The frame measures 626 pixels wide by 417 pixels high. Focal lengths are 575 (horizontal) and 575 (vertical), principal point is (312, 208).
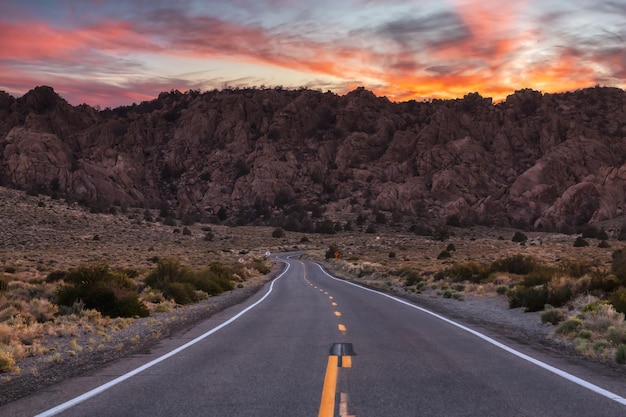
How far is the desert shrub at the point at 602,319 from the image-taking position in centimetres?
1384

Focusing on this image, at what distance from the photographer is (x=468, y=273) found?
35.2 metres

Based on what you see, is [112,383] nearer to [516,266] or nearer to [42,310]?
[42,310]

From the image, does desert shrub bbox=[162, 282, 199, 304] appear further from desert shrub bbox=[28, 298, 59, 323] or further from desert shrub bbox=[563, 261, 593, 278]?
desert shrub bbox=[563, 261, 593, 278]

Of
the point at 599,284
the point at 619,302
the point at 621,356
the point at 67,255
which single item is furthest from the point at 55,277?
the point at 67,255

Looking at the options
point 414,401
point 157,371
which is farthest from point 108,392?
point 414,401

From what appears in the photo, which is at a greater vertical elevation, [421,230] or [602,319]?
[602,319]

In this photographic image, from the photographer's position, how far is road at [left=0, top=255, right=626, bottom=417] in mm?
7066

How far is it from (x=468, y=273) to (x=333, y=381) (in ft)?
92.2

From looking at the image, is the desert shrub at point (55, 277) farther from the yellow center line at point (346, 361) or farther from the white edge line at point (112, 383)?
the yellow center line at point (346, 361)

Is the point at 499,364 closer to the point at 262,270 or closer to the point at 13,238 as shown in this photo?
the point at 262,270

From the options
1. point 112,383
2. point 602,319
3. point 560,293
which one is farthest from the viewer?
point 560,293

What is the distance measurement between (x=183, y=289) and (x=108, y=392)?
18.7 metres

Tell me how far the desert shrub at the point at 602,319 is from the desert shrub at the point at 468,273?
1773cm

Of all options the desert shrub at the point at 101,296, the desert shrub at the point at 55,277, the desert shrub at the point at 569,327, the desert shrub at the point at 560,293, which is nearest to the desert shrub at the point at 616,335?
the desert shrub at the point at 569,327
